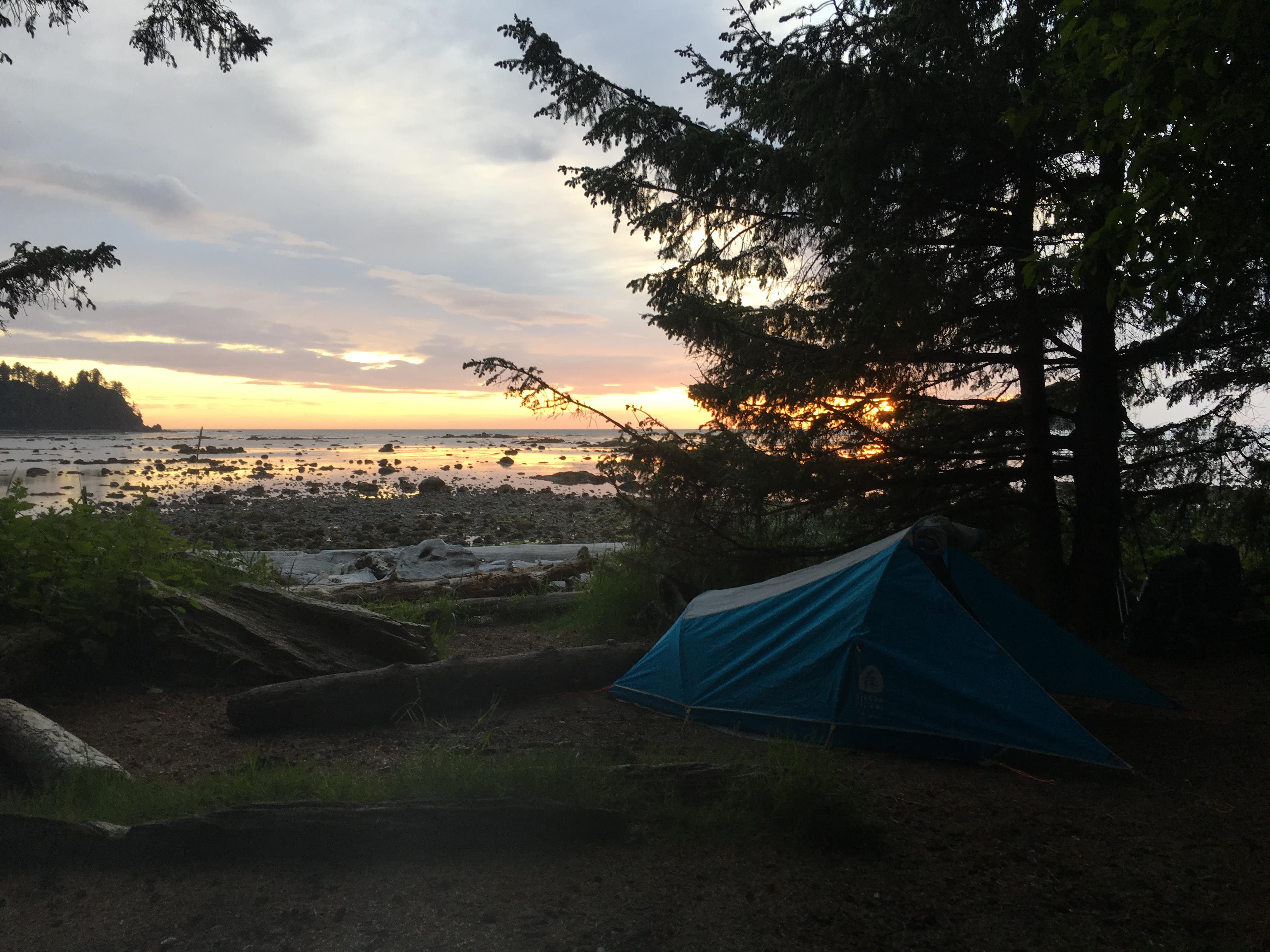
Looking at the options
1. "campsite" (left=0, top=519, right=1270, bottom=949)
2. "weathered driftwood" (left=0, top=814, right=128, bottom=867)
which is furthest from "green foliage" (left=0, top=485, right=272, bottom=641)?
"weathered driftwood" (left=0, top=814, right=128, bottom=867)

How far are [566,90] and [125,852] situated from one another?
7188mm

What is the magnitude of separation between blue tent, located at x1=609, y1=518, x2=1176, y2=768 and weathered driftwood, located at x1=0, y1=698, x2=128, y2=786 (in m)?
3.19

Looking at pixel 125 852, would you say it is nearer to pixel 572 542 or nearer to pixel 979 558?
pixel 979 558

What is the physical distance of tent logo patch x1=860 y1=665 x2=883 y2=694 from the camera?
461cm

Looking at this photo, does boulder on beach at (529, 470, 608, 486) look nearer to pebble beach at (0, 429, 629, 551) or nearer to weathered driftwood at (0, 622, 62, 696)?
pebble beach at (0, 429, 629, 551)

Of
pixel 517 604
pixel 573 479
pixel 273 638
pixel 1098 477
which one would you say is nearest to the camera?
pixel 273 638

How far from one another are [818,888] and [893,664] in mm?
1761

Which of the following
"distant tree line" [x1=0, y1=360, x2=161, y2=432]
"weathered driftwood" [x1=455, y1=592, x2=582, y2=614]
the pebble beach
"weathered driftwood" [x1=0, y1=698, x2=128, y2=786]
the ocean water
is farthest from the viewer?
"distant tree line" [x1=0, y1=360, x2=161, y2=432]

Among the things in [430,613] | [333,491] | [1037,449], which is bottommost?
[430,613]

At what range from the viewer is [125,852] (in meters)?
3.22

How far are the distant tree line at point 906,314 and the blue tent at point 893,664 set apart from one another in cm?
190

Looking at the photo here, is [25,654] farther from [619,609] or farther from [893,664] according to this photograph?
[893,664]

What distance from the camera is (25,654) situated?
502cm

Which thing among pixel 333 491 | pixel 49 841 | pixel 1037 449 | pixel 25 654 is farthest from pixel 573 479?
pixel 49 841
